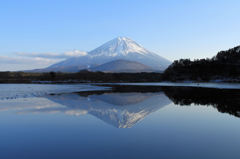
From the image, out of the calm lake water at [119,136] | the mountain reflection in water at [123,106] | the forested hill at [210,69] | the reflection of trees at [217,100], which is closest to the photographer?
the calm lake water at [119,136]

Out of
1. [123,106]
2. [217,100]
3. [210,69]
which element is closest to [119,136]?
[123,106]

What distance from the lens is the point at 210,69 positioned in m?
83.4

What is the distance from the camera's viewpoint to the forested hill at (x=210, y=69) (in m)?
77.6

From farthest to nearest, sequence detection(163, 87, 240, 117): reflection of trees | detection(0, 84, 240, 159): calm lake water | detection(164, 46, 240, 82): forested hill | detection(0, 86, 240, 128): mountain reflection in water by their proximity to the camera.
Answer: detection(164, 46, 240, 82): forested hill < detection(163, 87, 240, 117): reflection of trees < detection(0, 86, 240, 128): mountain reflection in water < detection(0, 84, 240, 159): calm lake water

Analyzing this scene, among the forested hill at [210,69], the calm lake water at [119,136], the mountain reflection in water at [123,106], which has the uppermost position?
the forested hill at [210,69]

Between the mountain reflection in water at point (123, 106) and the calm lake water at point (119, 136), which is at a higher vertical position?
the mountain reflection in water at point (123, 106)

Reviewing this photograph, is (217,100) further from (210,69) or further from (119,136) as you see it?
(210,69)

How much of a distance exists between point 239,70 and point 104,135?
78628 millimetres

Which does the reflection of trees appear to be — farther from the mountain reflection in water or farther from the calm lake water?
the calm lake water

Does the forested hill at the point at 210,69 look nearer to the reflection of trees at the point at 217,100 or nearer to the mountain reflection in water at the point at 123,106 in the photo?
the reflection of trees at the point at 217,100

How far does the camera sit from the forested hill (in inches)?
3054

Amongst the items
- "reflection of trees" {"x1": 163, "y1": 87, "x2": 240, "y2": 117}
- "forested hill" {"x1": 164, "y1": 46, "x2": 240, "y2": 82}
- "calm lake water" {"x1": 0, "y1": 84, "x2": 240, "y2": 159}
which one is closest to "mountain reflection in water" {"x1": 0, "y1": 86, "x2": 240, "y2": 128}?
"reflection of trees" {"x1": 163, "y1": 87, "x2": 240, "y2": 117}

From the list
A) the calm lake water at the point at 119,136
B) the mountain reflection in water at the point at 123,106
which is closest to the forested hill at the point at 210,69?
the mountain reflection in water at the point at 123,106

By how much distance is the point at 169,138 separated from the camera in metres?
7.59
